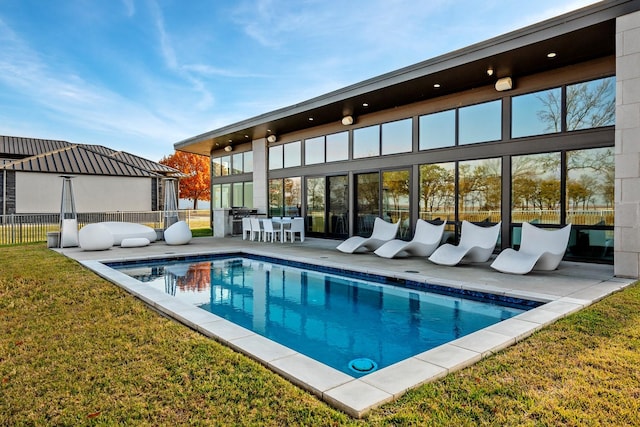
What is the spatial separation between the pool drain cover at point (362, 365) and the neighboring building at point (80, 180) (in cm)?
1812

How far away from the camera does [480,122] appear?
8.60m

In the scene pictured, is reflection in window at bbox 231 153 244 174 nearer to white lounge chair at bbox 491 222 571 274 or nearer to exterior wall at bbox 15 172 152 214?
exterior wall at bbox 15 172 152 214

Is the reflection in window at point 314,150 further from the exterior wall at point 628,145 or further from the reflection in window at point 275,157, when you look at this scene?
the exterior wall at point 628,145

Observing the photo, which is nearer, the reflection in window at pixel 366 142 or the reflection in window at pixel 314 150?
the reflection in window at pixel 366 142

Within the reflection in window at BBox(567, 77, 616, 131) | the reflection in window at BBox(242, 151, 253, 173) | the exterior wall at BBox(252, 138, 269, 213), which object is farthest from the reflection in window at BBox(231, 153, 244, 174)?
the reflection in window at BBox(567, 77, 616, 131)

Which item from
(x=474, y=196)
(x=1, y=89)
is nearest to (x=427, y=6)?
(x=474, y=196)

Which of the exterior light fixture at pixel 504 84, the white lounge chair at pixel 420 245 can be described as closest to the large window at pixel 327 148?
the white lounge chair at pixel 420 245

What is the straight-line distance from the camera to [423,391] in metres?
2.43

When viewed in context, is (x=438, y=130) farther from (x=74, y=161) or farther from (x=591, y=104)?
(x=74, y=161)

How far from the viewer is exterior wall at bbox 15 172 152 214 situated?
1936cm

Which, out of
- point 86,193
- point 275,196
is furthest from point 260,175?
point 86,193

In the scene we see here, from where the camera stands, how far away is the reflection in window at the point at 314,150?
12525 mm

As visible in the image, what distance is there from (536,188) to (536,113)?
4.83 feet

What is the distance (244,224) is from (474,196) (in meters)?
7.15
